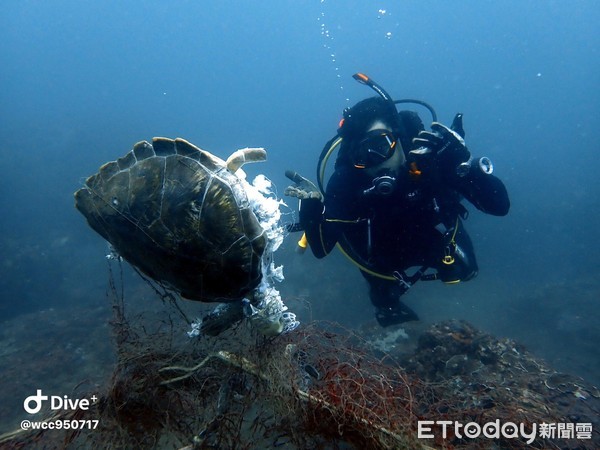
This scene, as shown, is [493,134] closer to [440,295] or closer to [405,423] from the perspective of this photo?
[440,295]

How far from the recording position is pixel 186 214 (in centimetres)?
219

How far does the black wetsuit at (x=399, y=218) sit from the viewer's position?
15.1ft

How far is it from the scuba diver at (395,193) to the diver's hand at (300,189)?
1 cm

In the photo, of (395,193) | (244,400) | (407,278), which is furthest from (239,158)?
(407,278)

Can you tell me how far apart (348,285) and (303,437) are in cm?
1443

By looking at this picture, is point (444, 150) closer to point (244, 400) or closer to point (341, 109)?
point (244, 400)

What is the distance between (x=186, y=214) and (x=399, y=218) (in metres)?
3.57

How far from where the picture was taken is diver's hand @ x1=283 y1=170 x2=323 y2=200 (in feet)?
12.5

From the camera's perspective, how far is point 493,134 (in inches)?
2968

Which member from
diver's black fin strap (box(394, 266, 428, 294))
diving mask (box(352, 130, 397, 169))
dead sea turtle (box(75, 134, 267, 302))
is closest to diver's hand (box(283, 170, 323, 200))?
diving mask (box(352, 130, 397, 169))

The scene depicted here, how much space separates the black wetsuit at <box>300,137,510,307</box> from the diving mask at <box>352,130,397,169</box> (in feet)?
0.91

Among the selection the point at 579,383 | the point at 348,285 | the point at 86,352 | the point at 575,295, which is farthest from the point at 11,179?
the point at 575,295

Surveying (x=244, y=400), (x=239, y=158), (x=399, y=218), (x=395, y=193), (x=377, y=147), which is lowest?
(x=244, y=400)

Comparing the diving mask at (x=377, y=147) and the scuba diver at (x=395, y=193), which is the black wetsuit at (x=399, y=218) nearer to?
the scuba diver at (x=395, y=193)
